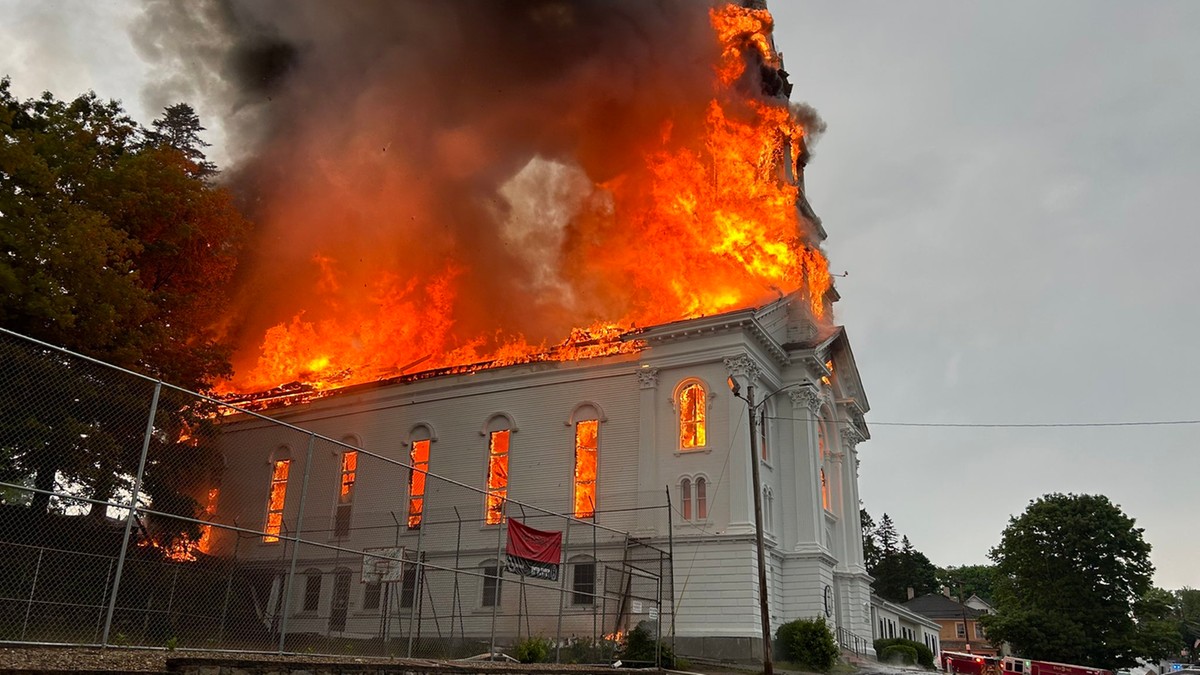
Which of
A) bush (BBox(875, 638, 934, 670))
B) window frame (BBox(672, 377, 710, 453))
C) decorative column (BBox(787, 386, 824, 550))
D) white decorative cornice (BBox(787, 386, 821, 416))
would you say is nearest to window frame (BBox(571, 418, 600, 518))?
window frame (BBox(672, 377, 710, 453))

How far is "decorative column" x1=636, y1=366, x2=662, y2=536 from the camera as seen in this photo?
107ft

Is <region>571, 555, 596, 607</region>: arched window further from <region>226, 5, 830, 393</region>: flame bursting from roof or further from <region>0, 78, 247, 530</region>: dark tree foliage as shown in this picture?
<region>0, 78, 247, 530</region>: dark tree foliage

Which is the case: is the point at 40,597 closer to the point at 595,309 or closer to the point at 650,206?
the point at 595,309

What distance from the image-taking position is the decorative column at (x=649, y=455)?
32750 mm

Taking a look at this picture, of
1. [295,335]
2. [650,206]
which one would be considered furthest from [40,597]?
[295,335]

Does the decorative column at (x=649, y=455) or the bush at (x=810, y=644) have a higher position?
the decorative column at (x=649, y=455)

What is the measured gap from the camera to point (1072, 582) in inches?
2162

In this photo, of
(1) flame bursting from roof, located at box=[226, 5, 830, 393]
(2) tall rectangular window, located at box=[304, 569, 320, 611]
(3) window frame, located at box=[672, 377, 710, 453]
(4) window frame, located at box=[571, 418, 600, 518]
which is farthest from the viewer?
(1) flame bursting from roof, located at box=[226, 5, 830, 393]

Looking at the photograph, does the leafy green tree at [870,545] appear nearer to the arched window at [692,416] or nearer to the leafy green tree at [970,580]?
the leafy green tree at [970,580]

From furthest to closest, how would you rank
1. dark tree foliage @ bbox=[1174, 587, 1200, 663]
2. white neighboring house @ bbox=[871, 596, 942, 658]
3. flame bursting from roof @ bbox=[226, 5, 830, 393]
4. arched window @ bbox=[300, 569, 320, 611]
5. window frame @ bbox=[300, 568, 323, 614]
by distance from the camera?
dark tree foliage @ bbox=[1174, 587, 1200, 663], white neighboring house @ bbox=[871, 596, 942, 658], flame bursting from roof @ bbox=[226, 5, 830, 393], arched window @ bbox=[300, 569, 320, 611], window frame @ bbox=[300, 568, 323, 614]

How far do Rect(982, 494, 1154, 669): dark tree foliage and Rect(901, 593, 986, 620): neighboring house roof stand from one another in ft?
107

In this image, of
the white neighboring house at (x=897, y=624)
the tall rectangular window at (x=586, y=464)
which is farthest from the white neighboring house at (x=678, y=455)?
the white neighboring house at (x=897, y=624)

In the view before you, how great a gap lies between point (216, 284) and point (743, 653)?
2156cm

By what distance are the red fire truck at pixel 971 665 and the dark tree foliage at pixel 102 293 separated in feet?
132
